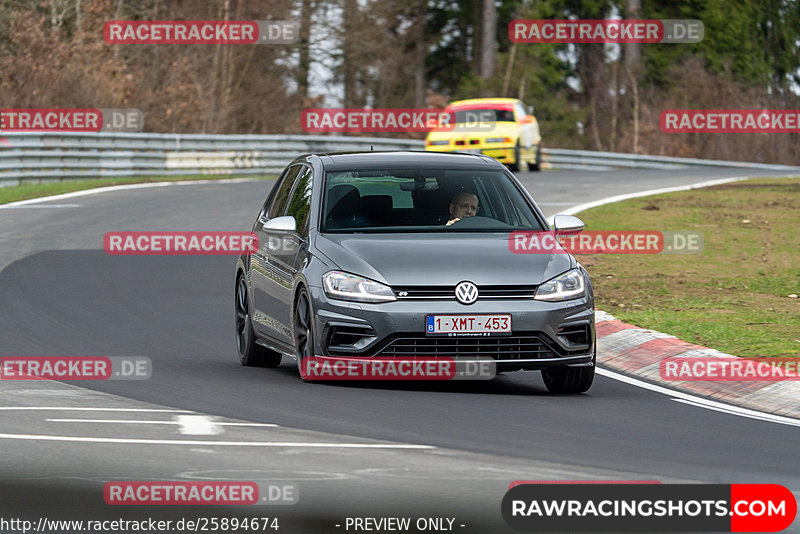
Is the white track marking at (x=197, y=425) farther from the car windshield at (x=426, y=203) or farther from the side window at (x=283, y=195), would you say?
the side window at (x=283, y=195)

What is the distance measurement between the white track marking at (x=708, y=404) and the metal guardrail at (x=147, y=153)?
20.9 meters

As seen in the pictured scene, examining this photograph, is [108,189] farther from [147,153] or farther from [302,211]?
[302,211]

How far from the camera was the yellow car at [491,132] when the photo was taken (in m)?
36.8

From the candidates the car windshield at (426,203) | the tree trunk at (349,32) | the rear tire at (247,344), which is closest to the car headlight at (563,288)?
the car windshield at (426,203)

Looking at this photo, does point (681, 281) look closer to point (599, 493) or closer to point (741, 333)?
point (741, 333)

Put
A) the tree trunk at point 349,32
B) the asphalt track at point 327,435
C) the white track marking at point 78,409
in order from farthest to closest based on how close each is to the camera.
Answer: the tree trunk at point 349,32, the white track marking at point 78,409, the asphalt track at point 327,435

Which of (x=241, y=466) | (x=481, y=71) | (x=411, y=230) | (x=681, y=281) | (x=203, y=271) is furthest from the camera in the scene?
(x=481, y=71)

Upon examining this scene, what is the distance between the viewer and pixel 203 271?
1934 centimetres

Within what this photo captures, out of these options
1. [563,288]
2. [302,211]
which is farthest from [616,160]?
[563,288]

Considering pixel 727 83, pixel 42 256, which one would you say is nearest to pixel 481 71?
pixel 727 83

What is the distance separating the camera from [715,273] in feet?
61.5

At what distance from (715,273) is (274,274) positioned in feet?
27.1

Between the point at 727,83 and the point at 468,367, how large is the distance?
4404 cm

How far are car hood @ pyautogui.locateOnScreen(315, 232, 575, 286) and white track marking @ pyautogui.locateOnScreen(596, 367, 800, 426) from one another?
115 centimetres
